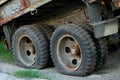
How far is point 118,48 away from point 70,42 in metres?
2.21

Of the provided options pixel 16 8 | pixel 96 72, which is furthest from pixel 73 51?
pixel 16 8

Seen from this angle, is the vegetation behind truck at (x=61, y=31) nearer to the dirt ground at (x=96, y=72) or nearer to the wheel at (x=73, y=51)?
the wheel at (x=73, y=51)

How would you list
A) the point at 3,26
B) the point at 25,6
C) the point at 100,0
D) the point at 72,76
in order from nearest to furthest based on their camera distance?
the point at 100,0 < the point at 72,76 < the point at 25,6 < the point at 3,26

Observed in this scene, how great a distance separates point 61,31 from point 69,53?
1.79ft

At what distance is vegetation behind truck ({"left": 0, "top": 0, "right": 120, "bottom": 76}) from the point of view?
24.1ft

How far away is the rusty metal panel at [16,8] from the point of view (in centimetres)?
816

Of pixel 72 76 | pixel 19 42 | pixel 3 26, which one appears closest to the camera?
pixel 72 76

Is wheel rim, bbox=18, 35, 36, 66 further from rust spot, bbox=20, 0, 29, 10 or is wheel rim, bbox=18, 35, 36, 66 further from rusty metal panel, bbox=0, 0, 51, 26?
rust spot, bbox=20, 0, 29, 10

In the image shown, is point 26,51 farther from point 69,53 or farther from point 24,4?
point 69,53

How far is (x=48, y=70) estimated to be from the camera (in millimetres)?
8477

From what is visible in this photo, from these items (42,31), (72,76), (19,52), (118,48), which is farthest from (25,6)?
(118,48)

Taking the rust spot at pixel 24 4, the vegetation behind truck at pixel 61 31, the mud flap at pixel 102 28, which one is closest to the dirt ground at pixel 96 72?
the vegetation behind truck at pixel 61 31

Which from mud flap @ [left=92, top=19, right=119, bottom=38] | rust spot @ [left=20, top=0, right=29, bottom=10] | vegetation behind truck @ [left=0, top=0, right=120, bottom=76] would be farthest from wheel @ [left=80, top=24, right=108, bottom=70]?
rust spot @ [left=20, top=0, right=29, bottom=10]

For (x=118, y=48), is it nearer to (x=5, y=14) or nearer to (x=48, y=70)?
(x=48, y=70)
